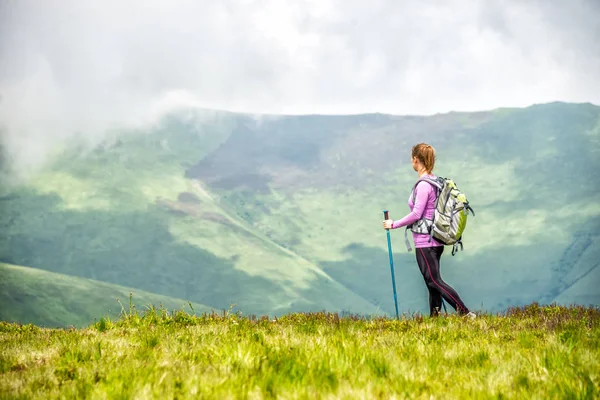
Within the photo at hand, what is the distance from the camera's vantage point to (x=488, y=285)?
12431 centimetres

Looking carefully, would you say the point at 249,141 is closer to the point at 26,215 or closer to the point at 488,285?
the point at 26,215

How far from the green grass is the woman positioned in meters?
1.86

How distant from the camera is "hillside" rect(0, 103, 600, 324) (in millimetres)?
126000

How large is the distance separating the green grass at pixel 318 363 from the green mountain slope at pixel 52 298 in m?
78.8

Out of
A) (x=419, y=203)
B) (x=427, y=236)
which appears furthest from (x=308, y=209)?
(x=419, y=203)

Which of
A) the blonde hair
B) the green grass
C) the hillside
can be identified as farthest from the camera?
the hillside

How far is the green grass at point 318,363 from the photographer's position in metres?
4.25

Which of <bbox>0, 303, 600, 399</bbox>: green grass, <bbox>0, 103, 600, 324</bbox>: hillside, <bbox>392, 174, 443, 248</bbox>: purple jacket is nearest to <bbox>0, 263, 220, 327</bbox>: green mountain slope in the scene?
<bbox>0, 103, 600, 324</bbox>: hillside

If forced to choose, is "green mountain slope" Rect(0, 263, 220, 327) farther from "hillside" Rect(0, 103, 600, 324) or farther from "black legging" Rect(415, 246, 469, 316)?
"black legging" Rect(415, 246, 469, 316)

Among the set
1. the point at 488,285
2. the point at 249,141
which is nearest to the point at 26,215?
the point at 249,141

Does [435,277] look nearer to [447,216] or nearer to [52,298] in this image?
[447,216]

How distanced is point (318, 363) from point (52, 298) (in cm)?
9628

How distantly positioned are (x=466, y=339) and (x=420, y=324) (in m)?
1.50

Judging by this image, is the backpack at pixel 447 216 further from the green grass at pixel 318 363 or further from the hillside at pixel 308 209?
the hillside at pixel 308 209
